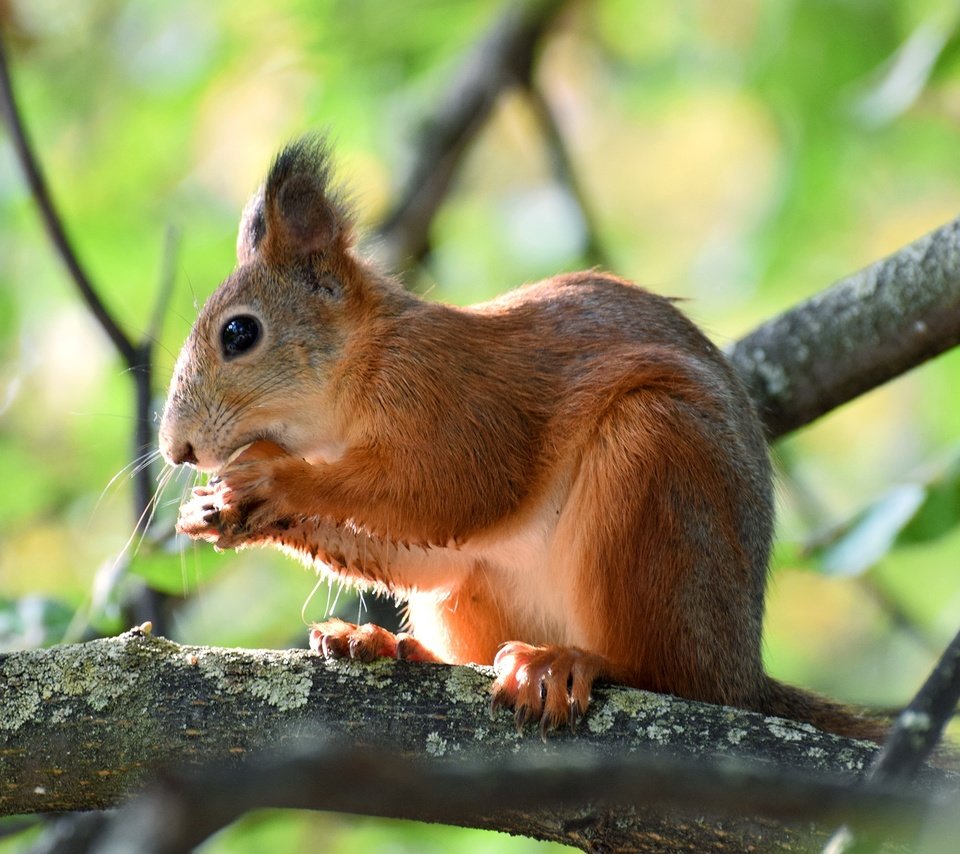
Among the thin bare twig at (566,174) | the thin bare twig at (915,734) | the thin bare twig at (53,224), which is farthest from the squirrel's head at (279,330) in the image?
the thin bare twig at (915,734)

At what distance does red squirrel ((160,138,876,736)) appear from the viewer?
133 inches

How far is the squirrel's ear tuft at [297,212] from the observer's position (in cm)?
401

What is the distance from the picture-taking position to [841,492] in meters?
8.43

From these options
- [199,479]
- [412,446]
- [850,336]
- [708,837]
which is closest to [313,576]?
[199,479]

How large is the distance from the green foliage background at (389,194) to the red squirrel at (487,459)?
1.02 m

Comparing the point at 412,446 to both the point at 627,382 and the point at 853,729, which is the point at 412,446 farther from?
the point at 853,729

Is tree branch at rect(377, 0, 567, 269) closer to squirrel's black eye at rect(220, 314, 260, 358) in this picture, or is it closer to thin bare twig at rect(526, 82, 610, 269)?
thin bare twig at rect(526, 82, 610, 269)

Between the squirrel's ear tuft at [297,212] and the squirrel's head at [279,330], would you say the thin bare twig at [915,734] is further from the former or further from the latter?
the squirrel's ear tuft at [297,212]

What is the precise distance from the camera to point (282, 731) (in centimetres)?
270

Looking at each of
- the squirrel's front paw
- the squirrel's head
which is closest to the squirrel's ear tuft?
the squirrel's head

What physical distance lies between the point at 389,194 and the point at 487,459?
313 cm

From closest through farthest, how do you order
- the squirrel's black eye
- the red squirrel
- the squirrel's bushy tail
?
1. the red squirrel
2. the squirrel's bushy tail
3. the squirrel's black eye

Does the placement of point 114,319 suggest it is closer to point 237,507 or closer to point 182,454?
point 182,454

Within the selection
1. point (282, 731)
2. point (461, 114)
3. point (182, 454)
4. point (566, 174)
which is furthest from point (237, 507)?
point (461, 114)
